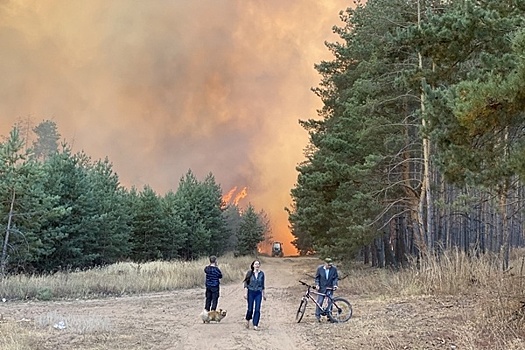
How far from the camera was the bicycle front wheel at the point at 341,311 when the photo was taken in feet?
45.2

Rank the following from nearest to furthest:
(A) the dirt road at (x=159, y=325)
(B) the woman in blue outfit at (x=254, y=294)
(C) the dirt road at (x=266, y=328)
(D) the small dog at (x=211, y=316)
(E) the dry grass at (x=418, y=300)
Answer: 1. (E) the dry grass at (x=418, y=300)
2. (C) the dirt road at (x=266, y=328)
3. (A) the dirt road at (x=159, y=325)
4. (B) the woman in blue outfit at (x=254, y=294)
5. (D) the small dog at (x=211, y=316)

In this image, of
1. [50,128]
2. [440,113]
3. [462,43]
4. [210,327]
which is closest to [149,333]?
[210,327]

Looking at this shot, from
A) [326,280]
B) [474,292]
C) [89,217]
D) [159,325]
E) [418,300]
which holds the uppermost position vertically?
[89,217]

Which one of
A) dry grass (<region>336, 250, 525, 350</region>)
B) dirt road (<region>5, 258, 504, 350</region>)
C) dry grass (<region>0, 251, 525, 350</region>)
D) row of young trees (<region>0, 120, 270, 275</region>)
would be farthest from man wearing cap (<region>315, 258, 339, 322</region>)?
row of young trees (<region>0, 120, 270, 275</region>)

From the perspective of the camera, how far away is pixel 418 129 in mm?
19125

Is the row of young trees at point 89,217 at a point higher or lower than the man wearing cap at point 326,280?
higher

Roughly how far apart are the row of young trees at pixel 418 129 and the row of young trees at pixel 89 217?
44.8 ft

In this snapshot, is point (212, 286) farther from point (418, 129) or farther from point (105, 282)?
point (418, 129)

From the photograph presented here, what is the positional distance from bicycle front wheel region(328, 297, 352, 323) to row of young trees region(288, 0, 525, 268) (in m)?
4.98

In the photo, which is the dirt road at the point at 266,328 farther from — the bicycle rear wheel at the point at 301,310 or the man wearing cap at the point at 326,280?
the man wearing cap at the point at 326,280

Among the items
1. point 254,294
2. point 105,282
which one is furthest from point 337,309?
point 105,282

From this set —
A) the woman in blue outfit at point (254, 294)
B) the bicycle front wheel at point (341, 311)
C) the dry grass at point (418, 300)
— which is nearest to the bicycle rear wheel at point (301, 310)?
the bicycle front wheel at point (341, 311)

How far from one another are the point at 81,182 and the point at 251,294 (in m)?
20.2

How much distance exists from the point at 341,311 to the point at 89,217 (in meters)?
21.0
